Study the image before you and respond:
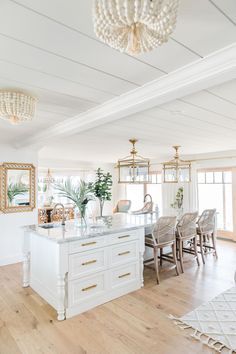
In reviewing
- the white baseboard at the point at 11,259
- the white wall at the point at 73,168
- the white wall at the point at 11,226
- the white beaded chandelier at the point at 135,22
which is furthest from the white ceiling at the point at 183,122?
the white wall at the point at 73,168

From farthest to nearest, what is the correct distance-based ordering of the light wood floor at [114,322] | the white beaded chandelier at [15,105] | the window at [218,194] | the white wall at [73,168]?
the white wall at [73,168]
the window at [218,194]
the light wood floor at [114,322]
the white beaded chandelier at [15,105]

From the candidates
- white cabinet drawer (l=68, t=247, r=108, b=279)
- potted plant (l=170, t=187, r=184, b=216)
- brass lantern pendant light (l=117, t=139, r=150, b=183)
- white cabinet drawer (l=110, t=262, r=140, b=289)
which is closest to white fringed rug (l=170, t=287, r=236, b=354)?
white cabinet drawer (l=110, t=262, r=140, b=289)

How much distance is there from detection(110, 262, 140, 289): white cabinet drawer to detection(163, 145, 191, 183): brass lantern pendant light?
219 cm

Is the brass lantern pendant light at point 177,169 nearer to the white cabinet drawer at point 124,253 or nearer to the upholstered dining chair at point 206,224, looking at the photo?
the upholstered dining chair at point 206,224

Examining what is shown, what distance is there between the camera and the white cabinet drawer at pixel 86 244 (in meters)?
2.61

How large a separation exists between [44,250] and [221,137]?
3.34m

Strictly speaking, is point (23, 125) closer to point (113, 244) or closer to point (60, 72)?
point (60, 72)

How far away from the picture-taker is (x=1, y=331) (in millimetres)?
2322

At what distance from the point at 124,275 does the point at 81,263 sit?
0.72 meters

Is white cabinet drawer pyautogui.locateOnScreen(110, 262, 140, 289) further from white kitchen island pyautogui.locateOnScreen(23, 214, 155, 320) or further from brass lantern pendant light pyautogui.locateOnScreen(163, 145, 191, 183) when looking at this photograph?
brass lantern pendant light pyautogui.locateOnScreen(163, 145, 191, 183)

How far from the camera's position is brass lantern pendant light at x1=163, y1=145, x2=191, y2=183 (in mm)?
4680

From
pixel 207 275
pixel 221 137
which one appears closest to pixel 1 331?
pixel 207 275

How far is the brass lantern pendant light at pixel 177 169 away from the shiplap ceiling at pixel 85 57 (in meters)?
2.02

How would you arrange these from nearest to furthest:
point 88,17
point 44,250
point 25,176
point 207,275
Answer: point 88,17 < point 44,250 < point 207,275 < point 25,176
